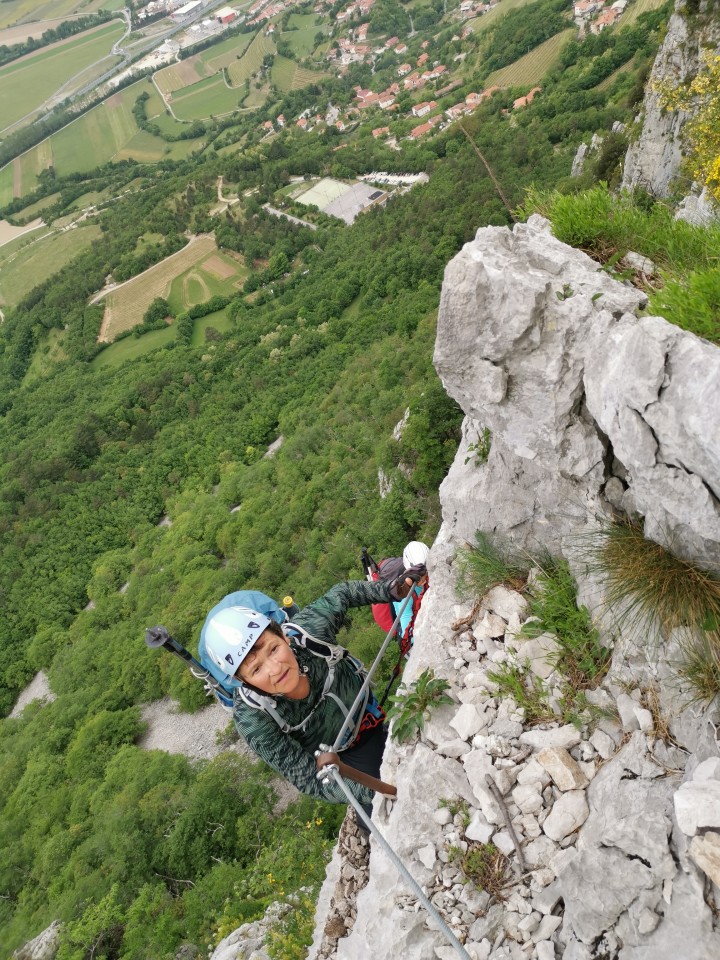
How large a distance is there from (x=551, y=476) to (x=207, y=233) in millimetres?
115454

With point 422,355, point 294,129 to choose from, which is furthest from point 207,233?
point 422,355

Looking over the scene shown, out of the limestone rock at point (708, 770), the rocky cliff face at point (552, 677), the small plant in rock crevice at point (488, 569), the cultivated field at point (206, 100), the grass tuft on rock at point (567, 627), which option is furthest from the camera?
the cultivated field at point (206, 100)

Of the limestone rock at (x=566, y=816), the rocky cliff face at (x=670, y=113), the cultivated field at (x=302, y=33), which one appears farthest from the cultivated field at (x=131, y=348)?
the cultivated field at (x=302, y=33)

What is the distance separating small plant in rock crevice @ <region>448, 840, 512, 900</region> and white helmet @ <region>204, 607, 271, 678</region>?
81.4 inches

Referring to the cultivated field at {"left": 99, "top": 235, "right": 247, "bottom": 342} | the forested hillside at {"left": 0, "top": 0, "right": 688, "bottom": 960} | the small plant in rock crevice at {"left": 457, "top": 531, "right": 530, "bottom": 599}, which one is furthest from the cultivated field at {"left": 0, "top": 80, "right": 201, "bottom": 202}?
the small plant in rock crevice at {"left": 457, "top": 531, "right": 530, "bottom": 599}

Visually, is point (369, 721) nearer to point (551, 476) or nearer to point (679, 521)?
point (551, 476)

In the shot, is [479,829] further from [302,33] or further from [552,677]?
[302,33]

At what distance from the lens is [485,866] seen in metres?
3.68

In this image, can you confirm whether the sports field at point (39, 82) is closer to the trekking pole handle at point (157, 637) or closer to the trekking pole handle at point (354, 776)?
the trekking pole handle at point (157, 637)

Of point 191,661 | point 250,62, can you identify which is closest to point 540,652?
point 191,661

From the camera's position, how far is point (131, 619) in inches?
1590

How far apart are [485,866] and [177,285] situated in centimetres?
10447

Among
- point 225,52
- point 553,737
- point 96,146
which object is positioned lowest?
point 553,737

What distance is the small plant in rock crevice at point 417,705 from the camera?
14.8ft
